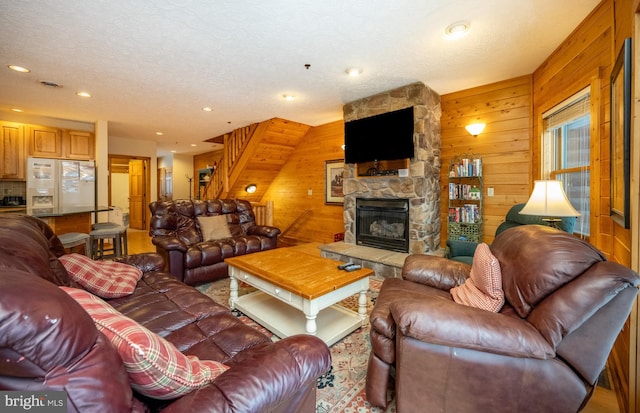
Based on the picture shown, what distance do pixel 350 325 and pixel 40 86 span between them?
464 centimetres

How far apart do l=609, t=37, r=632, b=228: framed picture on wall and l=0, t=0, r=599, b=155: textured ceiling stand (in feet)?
2.64

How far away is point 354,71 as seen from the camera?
306cm

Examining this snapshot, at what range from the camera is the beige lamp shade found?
6.19 feet

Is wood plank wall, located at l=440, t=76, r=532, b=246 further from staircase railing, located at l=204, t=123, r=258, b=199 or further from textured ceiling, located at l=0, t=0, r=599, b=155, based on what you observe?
staircase railing, located at l=204, t=123, r=258, b=199

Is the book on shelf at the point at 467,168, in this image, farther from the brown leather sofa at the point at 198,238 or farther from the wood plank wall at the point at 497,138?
the brown leather sofa at the point at 198,238

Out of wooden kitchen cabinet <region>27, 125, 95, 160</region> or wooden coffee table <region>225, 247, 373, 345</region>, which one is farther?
wooden kitchen cabinet <region>27, 125, 95, 160</region>

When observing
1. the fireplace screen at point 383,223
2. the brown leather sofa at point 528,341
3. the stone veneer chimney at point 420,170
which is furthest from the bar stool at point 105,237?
the brown leather sofa at point 528,341

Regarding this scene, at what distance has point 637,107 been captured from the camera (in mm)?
1352

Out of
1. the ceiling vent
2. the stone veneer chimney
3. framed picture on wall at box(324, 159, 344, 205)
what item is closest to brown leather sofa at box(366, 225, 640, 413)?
the stone veneer chimney

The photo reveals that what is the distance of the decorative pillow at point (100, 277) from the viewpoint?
1745 millimetres

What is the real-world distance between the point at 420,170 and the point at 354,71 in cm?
149

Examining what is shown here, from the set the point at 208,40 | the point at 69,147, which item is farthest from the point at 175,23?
the point at 69,147

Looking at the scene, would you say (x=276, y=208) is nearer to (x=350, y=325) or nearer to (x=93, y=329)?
(x=350, y=325)

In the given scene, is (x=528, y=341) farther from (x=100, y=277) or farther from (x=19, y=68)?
(x=19, y=68)
